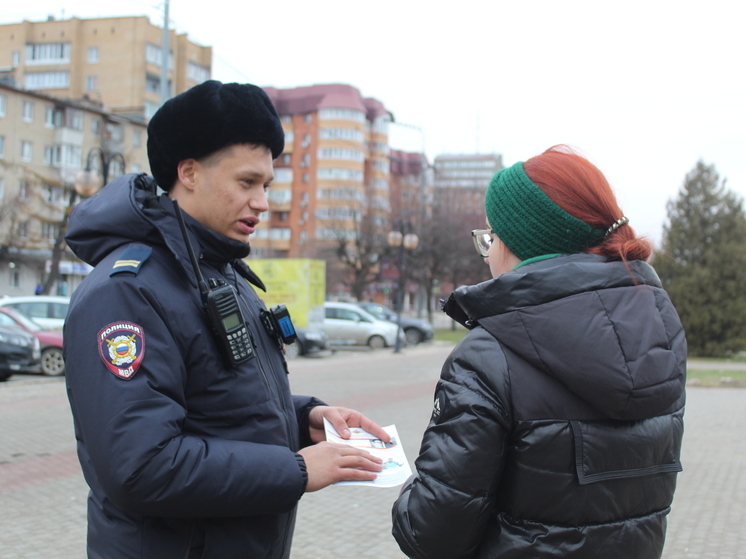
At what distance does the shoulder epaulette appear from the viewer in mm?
1730

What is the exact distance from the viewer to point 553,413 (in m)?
1.68

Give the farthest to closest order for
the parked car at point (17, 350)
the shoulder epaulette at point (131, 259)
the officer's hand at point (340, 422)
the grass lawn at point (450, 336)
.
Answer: the grass lawn at point (450, 336) < the parked car at point (17, 350) < the officer's hand at point (340, 422) < the shoulder epaulette at point (131, 259)

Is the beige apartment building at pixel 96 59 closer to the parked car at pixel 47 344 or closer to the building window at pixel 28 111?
the building window at pixel 28 111

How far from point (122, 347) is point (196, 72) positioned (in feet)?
231

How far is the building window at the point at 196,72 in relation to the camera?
216 ft

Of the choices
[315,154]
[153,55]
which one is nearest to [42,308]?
[153,55]

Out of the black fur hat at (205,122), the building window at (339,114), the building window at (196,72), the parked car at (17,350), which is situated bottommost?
the parked car at (17,350)

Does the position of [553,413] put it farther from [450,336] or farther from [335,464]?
[450,336]

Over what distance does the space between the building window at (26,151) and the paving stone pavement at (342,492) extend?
43146 millimetres

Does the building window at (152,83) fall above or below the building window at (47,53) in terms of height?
below

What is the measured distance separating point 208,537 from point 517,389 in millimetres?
875

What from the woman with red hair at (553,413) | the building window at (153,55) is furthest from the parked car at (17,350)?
the building window at (153,55)

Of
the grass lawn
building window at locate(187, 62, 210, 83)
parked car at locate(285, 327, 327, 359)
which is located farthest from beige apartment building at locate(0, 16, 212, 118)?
parked car at locate(285, 327, 327, 359)

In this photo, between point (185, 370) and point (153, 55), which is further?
point (153, 55)
